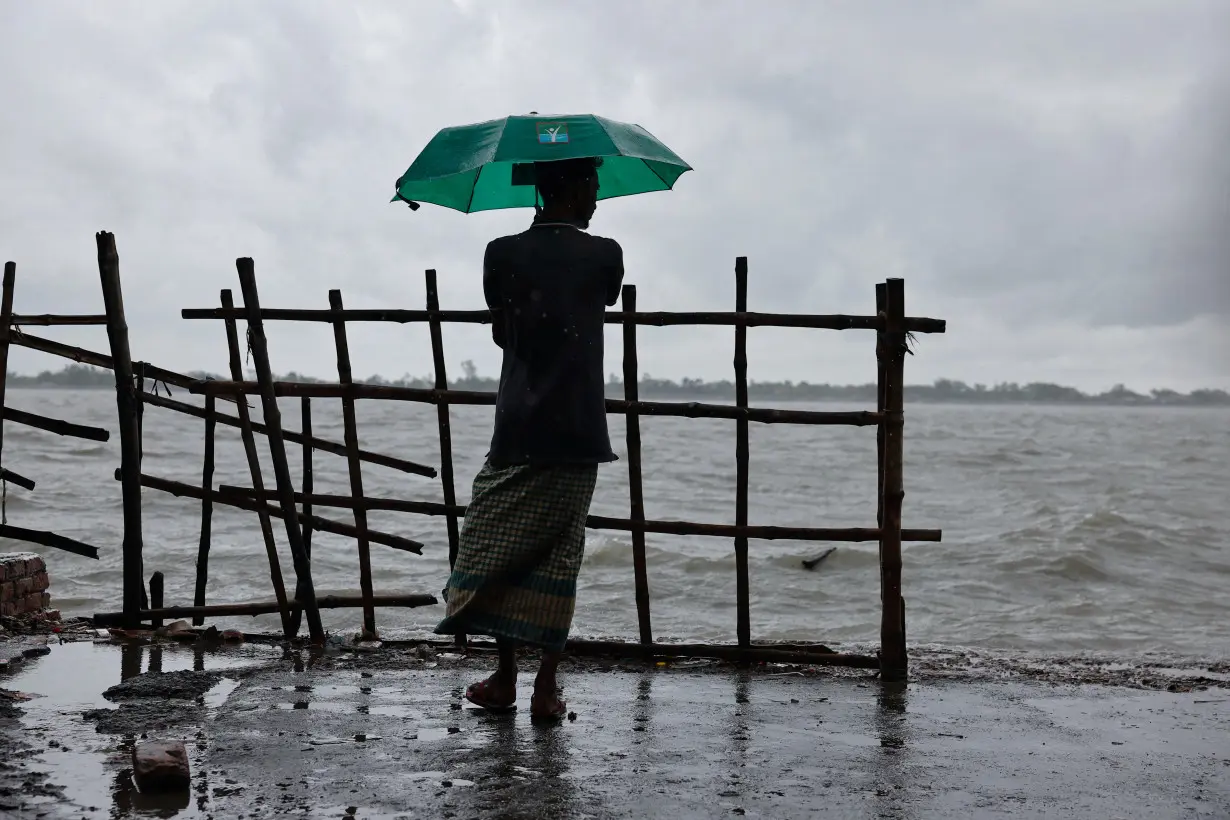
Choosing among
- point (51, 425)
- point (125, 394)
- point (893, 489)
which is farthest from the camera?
point (51, 425)

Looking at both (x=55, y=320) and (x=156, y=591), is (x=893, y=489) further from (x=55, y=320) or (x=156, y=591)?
(x=55, y=320)

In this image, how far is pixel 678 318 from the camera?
4828 millimetres

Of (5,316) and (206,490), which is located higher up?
(5,316)

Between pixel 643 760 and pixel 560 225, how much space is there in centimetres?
166

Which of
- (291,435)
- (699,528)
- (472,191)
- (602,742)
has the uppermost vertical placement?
(472,191)

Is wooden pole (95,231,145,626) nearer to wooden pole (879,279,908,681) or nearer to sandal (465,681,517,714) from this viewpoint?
sandal (465,681,517,714)

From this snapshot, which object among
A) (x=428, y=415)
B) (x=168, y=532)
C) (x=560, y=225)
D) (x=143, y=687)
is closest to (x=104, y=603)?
(x=168, y=532)

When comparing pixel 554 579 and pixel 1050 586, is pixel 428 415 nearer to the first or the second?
pixel 1050 586

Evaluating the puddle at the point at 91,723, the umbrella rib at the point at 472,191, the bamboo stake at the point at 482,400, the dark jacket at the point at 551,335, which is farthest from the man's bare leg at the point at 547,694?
the umbrella rib at the point at 472,191

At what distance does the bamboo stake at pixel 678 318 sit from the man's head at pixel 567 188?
1078mm

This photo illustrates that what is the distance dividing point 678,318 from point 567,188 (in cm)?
126

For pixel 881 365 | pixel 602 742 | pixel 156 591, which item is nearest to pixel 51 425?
pixel 156 591

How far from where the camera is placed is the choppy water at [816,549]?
883 cm

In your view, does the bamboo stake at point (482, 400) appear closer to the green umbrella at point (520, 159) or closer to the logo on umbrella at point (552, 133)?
the green umbrella at point (520, 159)
